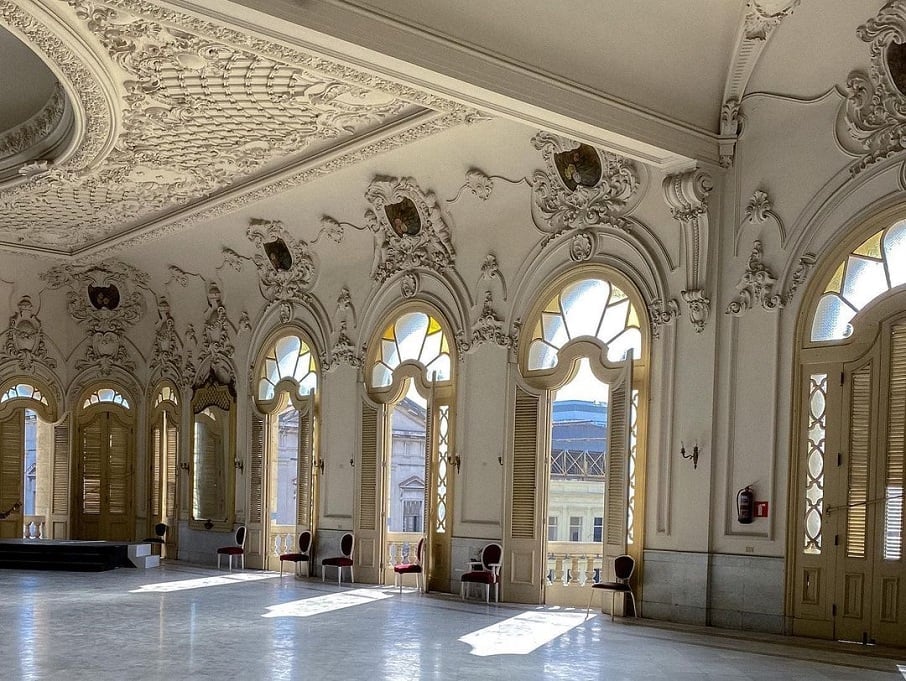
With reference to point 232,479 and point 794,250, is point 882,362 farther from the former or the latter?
point 232,479

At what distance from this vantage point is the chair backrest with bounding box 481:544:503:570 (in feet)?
40.9

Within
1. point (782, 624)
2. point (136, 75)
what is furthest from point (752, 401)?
point (136, 75)

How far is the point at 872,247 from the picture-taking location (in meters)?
9.42

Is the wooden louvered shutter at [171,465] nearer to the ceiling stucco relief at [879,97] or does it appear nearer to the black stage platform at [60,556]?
the black stage platform at [60,556]

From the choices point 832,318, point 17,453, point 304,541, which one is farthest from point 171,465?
point 832,318

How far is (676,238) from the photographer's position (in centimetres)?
1098

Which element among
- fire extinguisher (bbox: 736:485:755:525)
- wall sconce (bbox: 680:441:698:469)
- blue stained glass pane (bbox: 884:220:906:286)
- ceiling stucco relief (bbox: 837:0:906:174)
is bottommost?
fire extinguisher (bbox: 736:485:755:525)

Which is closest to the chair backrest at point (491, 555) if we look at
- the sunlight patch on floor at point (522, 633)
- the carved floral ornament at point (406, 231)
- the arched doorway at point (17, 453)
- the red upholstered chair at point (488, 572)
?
the red upholstered chair at point (488, 572)

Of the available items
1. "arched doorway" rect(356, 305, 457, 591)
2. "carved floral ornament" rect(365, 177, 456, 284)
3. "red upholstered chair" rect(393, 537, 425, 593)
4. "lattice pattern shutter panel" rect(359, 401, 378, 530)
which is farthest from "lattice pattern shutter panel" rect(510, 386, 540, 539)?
"lattice pattern shutter panel" rect(359, 401, 378, 530)

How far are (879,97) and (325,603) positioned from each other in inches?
312

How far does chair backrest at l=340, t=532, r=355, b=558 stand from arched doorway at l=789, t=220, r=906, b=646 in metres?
6.83

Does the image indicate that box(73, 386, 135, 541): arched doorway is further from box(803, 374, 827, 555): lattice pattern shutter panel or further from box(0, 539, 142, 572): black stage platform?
box(803, 374, 827, 555): lattice pattern shutter panel

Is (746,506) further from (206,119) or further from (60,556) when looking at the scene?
(60,556)

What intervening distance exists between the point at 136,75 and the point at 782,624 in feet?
25.7
